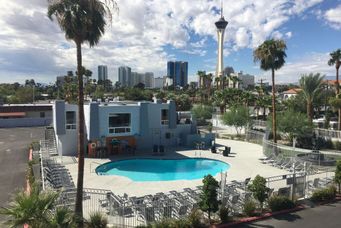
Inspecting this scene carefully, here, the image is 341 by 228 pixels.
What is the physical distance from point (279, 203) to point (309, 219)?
5.31 feet

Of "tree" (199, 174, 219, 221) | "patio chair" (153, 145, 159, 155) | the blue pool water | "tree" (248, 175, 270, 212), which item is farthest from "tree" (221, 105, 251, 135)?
"tree" (199, 174, 219, 221)

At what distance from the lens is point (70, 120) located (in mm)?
31578

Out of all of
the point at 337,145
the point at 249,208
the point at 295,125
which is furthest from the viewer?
the point at 337,145

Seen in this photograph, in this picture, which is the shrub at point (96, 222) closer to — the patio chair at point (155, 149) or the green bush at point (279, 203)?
the green bush at point (279, 203)

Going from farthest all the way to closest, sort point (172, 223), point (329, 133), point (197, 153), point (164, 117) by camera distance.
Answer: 1. point (329, 133)
2. point (164, 117)
3. point (197, 153)
4. point (172, 223)

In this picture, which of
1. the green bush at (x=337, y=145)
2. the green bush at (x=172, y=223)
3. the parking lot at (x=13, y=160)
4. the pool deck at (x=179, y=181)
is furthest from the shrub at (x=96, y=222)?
the green bush at (x=337, y=145)

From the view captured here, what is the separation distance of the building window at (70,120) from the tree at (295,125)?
22.8 metres

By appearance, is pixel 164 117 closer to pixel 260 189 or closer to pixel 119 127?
pixel 119 127

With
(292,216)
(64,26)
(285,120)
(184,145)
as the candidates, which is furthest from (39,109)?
(292,216)

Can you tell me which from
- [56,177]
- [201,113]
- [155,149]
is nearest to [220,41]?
[201,113]

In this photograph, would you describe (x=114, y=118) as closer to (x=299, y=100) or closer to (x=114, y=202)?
(x=114, y=202)

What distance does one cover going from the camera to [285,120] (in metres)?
32.9

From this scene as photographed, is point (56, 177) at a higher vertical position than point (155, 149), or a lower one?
lower

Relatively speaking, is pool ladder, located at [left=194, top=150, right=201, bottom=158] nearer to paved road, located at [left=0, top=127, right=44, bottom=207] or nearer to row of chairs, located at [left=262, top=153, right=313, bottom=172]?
row of chairs, located at [left=262, top=153, right=313, bottom=172]
